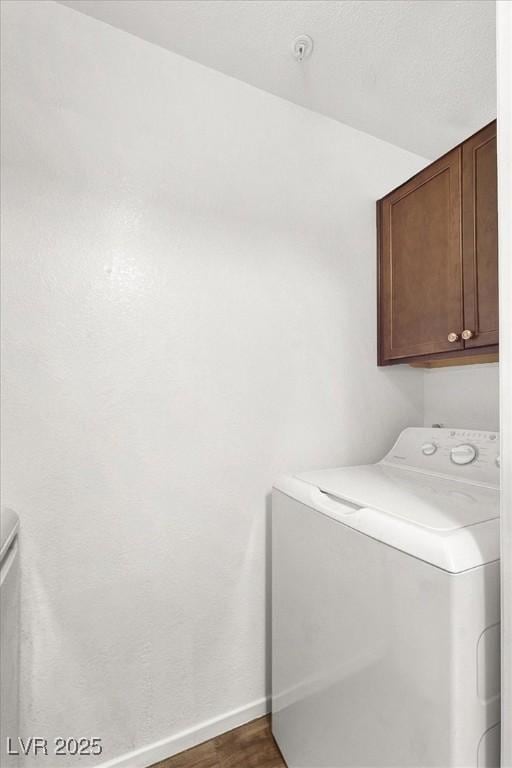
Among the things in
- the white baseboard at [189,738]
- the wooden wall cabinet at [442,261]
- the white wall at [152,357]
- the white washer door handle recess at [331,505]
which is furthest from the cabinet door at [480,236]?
the white baseboard at [189,738]

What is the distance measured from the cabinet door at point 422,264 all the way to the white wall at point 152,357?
0.20m

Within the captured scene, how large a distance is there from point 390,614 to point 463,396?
1.11 meters

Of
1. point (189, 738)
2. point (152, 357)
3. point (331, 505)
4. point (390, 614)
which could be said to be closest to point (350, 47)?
point (152, 357)

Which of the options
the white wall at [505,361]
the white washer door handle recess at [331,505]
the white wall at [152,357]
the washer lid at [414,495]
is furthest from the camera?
the white wall at [152,357]

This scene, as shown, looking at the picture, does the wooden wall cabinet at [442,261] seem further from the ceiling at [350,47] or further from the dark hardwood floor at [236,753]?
the dark hardwood floor at [236,753]

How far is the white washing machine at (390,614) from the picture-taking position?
69 cm

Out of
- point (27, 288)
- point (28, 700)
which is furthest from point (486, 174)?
point (28, 700)

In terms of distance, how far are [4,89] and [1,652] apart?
142 centimetres

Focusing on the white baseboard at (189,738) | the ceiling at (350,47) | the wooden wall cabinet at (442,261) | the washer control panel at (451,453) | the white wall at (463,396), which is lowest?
the white baseboard at (189,738)

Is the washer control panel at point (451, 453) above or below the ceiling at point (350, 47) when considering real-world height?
below

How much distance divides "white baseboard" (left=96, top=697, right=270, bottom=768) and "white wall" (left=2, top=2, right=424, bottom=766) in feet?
0.06

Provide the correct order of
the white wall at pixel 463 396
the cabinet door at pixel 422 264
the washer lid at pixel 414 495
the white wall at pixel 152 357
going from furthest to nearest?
the white wall at pixel 463 396 < the cabinet door at pixel 422 264 < the white wall at pixel 152 357 < the washer lid at pixel 414 495

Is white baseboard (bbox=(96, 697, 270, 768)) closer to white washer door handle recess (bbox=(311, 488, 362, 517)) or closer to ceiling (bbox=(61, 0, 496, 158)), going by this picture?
white washer door handle recess (bbox=(311, 488, 362, 517))

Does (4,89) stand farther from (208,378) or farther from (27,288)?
(208,378)
